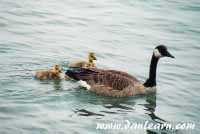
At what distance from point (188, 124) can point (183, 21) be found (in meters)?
8.38

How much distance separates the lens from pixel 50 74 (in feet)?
44.4

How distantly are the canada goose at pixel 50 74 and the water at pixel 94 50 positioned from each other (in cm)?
13

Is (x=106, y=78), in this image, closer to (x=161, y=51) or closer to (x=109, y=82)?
(x=109, y=82)

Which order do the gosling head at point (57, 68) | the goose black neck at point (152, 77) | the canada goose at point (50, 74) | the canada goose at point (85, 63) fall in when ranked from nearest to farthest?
the canada goose at point (50, 74), the gosling head at point (57, 68), the goose black neck at point (152, 77), the canada goose at point (85, 63)

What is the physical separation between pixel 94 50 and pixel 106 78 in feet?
9.45

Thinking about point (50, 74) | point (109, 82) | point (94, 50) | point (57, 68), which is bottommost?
point (109, 82)

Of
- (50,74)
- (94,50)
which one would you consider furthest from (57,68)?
(94,50)

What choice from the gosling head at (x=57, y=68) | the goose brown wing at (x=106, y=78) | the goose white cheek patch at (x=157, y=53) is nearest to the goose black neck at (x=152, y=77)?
the goose white cheek patch at (x=157, y=53)

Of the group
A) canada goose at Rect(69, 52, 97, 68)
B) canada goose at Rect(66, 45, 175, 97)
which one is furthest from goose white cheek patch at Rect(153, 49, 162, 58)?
canada goose at Rect(69, 52, 97, 68)

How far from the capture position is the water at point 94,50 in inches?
463

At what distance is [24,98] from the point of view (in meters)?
12.4

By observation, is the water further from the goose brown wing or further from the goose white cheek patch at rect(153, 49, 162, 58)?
the goose white cheek patch at rect(153, 49, 162, 58)

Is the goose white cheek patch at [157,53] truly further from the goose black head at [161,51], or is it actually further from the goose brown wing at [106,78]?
the goose brown wing at [106,78]

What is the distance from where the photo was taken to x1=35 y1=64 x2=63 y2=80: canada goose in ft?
44.0
